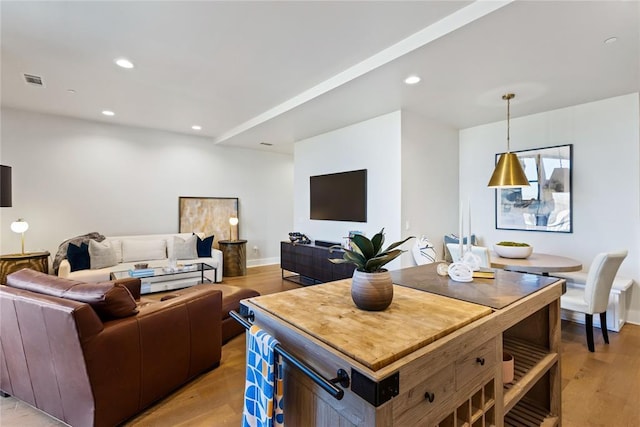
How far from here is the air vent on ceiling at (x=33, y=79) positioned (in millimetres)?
3342

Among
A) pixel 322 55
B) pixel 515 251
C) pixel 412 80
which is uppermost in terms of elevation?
pixel 322 55

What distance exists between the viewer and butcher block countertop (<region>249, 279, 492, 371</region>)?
907 mm

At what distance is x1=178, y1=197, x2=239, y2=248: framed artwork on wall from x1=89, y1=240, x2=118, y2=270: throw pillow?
1.46m

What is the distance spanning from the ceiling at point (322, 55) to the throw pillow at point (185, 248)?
7.13 ft

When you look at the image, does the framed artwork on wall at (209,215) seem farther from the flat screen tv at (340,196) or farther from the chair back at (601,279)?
the chair back at (601,279)

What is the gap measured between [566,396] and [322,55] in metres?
3.36

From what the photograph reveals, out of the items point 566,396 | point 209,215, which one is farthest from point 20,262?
point 566,396

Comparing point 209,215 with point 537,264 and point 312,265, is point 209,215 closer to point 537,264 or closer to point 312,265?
point 312,265

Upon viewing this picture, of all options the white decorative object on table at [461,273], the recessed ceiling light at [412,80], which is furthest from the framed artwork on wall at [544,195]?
the white decorative object on table at [461,273]

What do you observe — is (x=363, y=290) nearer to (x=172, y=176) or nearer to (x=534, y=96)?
(x=534, y=96)

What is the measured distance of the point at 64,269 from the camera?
155 inches

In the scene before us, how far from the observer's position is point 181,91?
373 centimetres

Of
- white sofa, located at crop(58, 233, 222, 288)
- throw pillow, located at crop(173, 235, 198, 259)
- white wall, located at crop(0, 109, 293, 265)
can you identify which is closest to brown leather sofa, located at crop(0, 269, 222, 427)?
white sofa, located at crop(58, 233, 222, 288)

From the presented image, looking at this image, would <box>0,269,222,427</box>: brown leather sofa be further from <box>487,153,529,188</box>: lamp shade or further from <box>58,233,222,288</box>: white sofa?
<box>487,153,529,188</box>: lamp shade
